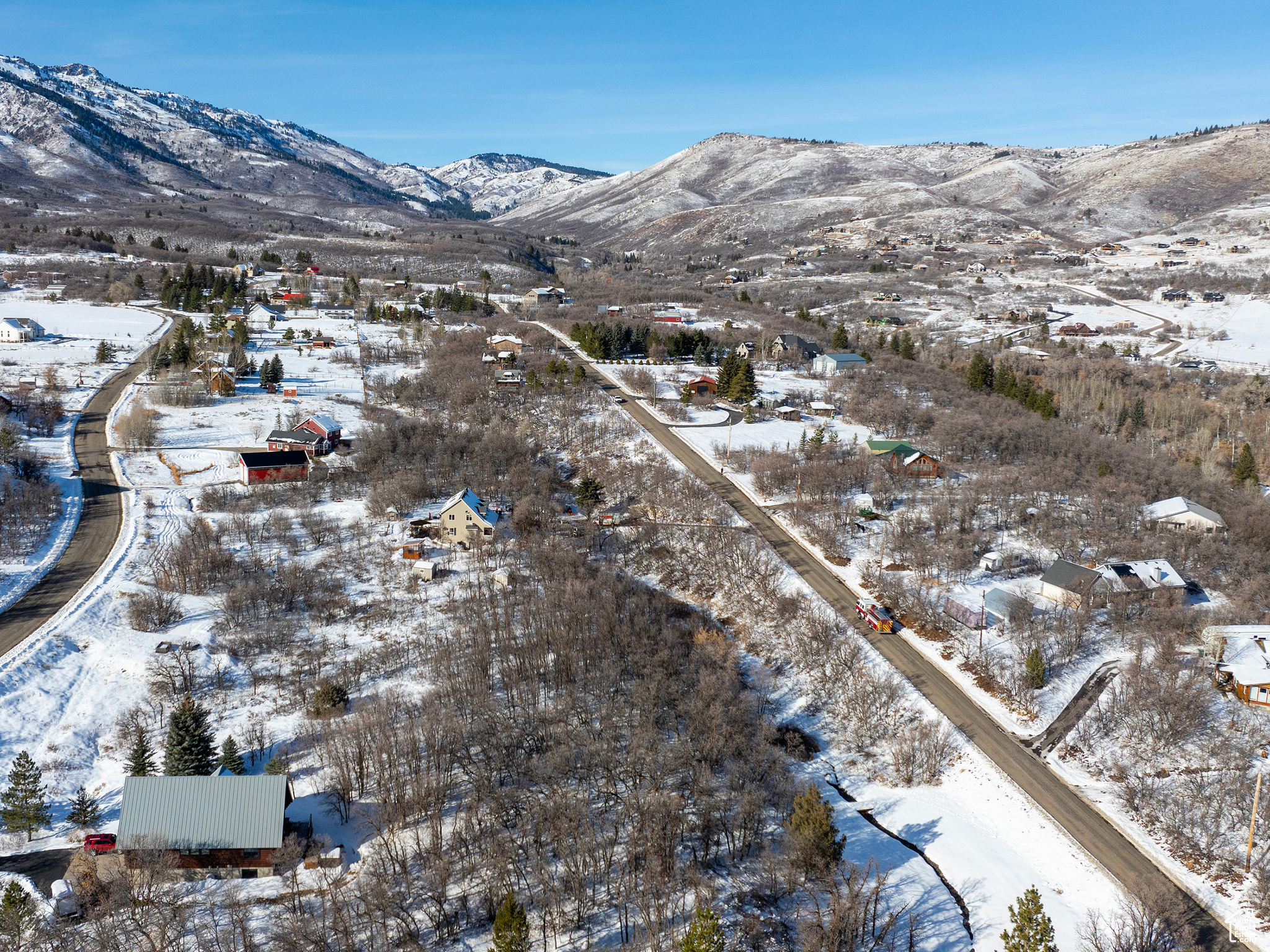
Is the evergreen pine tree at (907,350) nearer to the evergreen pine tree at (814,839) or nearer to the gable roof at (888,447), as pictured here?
the gable roof at (888,447)

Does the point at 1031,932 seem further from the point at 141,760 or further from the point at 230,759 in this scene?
the point at 141,760

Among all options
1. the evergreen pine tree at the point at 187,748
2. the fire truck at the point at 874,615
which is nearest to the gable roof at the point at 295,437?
the evergreen pine tree at the point at 187,748

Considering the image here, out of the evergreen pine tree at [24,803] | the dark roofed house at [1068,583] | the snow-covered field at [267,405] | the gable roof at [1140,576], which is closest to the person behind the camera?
the evergreen pine tree at [24,803]

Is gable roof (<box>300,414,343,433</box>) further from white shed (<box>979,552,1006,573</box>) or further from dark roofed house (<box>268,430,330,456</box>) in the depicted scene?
white shed (<box>979,552,1006,573</box>)

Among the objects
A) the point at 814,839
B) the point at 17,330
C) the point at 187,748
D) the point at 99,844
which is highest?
the point at 17,330

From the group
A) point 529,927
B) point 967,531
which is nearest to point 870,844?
point 529,927

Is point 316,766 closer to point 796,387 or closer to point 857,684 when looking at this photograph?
point 857,684

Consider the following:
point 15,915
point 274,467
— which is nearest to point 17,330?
point 274,467
